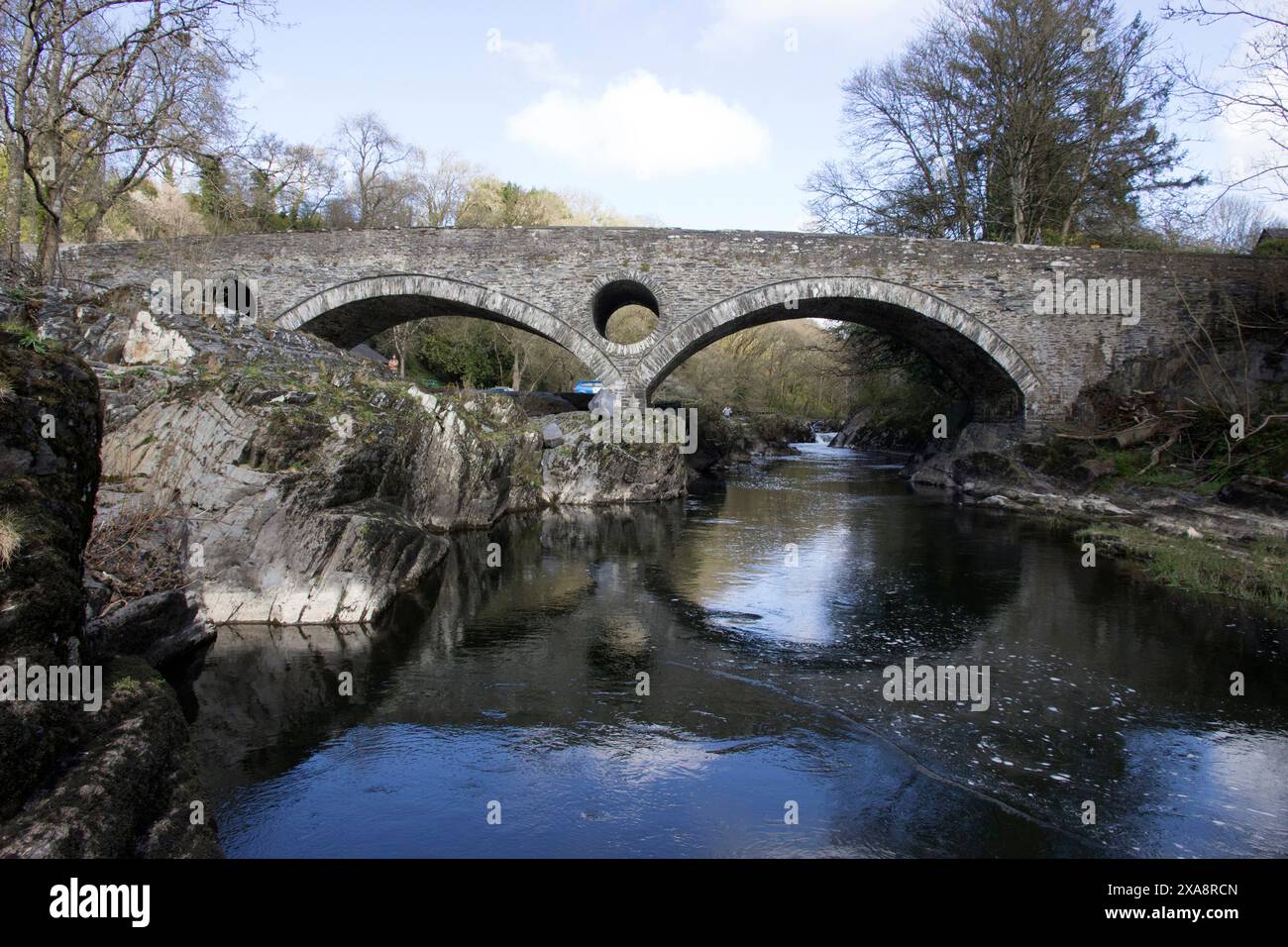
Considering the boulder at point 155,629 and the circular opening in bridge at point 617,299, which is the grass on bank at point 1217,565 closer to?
the boulder at point 155,629

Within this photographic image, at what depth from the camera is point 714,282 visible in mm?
20172

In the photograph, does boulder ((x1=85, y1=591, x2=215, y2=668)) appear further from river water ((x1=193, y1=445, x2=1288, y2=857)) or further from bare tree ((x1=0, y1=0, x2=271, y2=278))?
bare tree ((x1=0, y1=0, x2=271, y2=278))

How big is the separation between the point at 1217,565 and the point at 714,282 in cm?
1283

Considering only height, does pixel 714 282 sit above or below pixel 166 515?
above

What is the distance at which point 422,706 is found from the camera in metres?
6.27

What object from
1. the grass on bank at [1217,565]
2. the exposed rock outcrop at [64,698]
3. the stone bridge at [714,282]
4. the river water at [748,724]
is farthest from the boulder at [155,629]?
the stone bridge at [714,282]

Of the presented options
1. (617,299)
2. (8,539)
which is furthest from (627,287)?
(8,539)

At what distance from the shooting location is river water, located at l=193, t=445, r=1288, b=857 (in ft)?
14.8

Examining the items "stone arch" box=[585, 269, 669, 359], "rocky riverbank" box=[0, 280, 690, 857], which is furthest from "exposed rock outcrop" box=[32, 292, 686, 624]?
"stone arch" box=[585, 269, 669, 359]

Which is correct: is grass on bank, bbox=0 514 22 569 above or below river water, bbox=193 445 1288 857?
above

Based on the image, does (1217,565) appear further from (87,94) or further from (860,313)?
(87,94)

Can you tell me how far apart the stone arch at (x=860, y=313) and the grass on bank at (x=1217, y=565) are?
8086mm

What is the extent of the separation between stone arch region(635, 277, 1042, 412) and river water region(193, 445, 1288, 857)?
10.3 meters

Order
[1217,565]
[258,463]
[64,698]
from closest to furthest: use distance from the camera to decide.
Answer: [64,698]
[258,463]
[1217,565]
